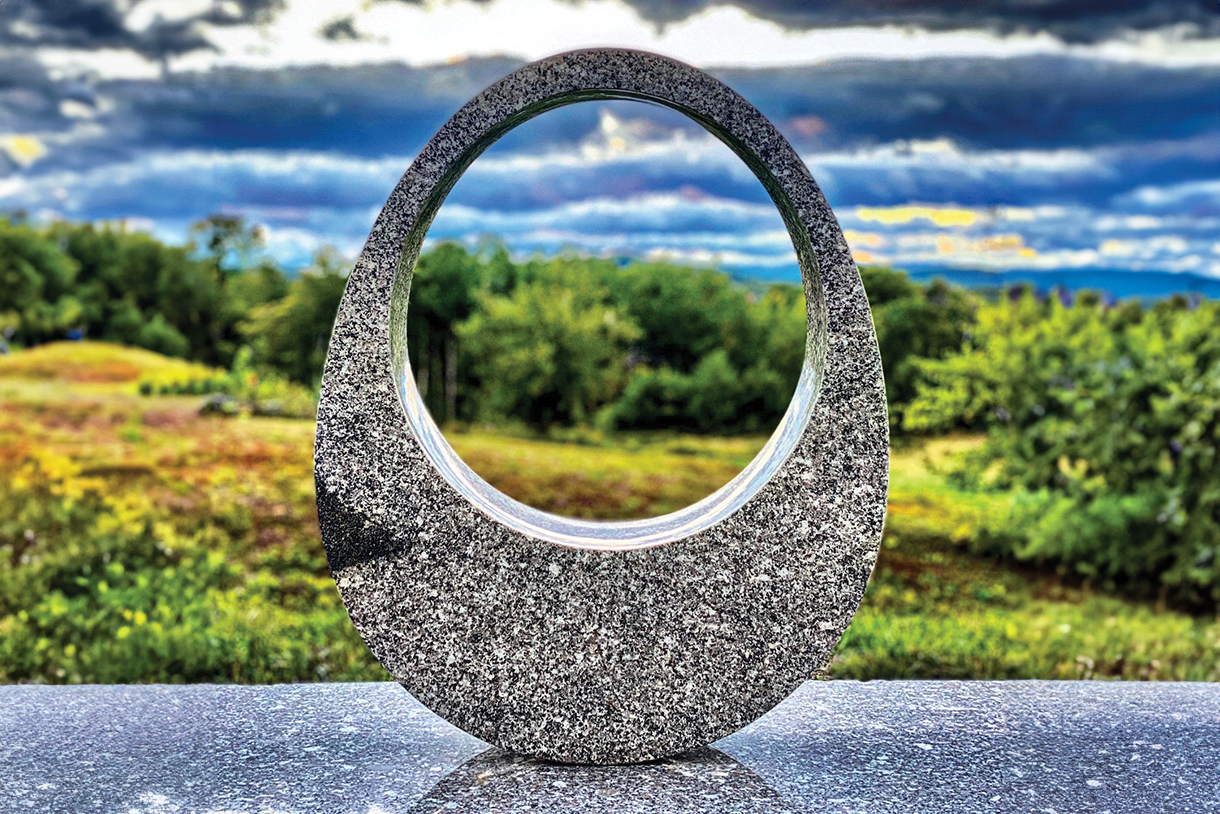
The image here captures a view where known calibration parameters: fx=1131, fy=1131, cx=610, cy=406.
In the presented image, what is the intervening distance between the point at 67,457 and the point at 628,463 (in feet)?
12.9

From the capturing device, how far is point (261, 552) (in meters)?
7.45

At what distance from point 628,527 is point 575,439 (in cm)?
464

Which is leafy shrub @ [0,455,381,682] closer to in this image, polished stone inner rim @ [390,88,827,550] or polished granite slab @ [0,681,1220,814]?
polished granite slab @ [0,681,1220,814]

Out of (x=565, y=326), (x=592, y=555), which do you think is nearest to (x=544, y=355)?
(x=565, y=326)

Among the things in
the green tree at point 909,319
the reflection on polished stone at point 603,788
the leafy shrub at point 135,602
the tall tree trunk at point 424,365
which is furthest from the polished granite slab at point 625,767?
the tall tree trunk at point 424,365

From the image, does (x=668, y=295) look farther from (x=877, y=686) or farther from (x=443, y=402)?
(x=877, y=686)

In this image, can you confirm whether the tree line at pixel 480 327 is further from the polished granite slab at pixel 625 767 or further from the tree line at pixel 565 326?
the polished granite slab at pixel 625 767

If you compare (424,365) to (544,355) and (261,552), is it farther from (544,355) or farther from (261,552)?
(261,552)

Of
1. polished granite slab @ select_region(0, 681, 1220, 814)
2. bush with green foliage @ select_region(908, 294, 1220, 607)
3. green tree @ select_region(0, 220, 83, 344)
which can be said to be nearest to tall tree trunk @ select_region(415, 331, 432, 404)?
green tree @ select_region(0, 220, 83, 344)

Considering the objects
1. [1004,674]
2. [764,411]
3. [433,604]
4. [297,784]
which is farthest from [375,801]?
[764,411]

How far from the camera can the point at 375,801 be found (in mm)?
3422

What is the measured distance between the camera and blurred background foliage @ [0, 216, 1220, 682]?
6285 mm

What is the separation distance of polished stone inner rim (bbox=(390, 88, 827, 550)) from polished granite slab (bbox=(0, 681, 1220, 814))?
78 cm

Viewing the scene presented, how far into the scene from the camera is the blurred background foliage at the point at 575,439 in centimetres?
629
